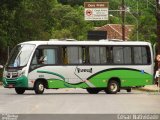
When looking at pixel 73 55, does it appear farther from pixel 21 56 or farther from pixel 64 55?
pixel 21 56

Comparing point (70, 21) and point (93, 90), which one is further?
point (70, 21)

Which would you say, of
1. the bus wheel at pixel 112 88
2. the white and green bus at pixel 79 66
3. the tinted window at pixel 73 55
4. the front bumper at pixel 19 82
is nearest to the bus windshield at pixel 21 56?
the white and green bus at pixel 79 66

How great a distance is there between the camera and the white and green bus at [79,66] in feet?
125

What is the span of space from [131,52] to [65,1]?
106 meters

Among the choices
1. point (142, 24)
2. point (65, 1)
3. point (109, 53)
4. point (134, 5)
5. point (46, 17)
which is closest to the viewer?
point (109, 53)

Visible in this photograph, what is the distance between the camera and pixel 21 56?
3797 centimetres

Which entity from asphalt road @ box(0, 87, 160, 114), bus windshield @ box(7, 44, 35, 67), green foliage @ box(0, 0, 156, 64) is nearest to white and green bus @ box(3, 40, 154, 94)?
bus windshield @ box(7, 44, 35, 67)

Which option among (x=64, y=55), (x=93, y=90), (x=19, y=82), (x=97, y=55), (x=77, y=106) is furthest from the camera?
(x=93, y=90)

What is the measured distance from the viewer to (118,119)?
19.6 metres

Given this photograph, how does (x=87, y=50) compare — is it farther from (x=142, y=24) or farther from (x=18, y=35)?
(x=142, y=24)

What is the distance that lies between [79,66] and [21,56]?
3505 mm

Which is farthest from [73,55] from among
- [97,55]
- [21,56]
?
[21,56]

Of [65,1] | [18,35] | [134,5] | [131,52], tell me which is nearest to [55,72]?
[131,52]

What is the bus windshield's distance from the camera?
37.8 meters
